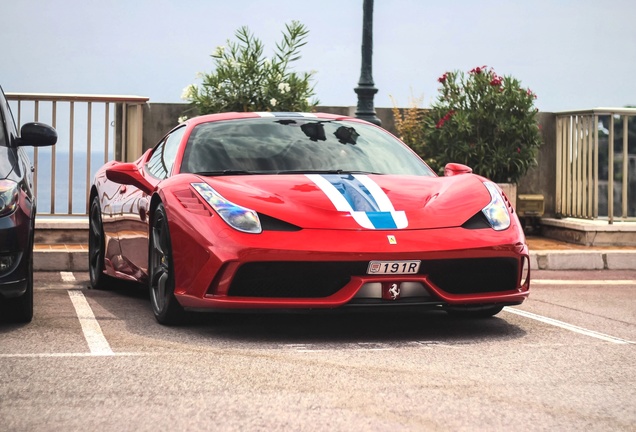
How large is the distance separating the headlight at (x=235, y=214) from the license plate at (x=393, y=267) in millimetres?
603

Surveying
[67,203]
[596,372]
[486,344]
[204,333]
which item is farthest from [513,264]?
[67,203]

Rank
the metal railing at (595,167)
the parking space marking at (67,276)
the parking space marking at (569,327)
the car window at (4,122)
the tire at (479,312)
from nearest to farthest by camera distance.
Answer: the parking space marking at (569,327), the tire at (479,312), the car window at (4,122), the parking space marking at (67,276), the metal railing at (595,167)

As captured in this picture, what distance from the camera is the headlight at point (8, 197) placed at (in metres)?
6.32

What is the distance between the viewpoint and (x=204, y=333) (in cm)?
647

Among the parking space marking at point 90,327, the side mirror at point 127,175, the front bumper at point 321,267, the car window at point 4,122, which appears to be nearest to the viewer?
the parking space marking at point 90,327

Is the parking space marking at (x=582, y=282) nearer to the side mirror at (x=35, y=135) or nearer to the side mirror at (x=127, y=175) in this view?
the side mirror at (x=127, y=175)

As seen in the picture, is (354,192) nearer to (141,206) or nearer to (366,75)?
(141,206)

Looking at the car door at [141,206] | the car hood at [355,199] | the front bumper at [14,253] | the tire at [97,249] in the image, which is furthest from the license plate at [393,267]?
the tire at [97,249]

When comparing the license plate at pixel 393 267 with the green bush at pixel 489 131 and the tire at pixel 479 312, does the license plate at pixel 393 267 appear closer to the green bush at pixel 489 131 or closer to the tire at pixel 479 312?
the tire at pixel 479 312

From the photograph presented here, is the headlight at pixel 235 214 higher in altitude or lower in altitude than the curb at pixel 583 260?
higher

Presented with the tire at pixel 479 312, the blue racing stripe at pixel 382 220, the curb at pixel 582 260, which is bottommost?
the tire at pixel 479 312

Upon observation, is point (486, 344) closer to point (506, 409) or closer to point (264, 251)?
point (264, 251)

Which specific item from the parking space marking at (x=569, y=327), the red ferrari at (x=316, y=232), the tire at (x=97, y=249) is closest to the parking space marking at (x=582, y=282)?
the parking space marking at (x=569, y=327)

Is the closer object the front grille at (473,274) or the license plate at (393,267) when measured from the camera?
the license plate at (393,267)
